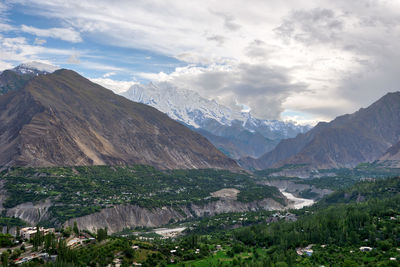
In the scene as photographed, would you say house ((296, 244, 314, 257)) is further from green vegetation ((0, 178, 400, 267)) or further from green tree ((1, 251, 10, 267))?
green tree ((1, 251, 10, 267))

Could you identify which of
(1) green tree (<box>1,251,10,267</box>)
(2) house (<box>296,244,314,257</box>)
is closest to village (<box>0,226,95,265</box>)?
(1) green tree (<box>1,251,10,267</box>)

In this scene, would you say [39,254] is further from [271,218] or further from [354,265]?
[271,218]

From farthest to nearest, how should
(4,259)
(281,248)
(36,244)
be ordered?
(281,248)
(36,244)
(4,259)

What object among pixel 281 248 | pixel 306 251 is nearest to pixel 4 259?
pixel 281 248

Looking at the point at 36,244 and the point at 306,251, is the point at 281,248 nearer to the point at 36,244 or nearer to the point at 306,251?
the point at 306,251

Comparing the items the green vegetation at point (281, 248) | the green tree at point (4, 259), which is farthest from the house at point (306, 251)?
the green tree at point (4, 259)

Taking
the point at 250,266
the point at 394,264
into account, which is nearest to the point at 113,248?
the point at 250,266

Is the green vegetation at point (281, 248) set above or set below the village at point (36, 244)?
below

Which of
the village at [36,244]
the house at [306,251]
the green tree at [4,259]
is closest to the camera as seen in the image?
the green tree at [4,259]

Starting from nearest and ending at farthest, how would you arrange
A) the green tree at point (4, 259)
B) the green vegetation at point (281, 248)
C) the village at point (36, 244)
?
the green tree at point (4, 259), the village at point (36, 244), the green vegetation at point (281, 248)

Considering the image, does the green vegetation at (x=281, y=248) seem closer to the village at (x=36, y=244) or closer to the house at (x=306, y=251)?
the house at (x=306, y=251)

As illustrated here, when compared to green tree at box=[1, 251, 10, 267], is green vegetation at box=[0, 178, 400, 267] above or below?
below
